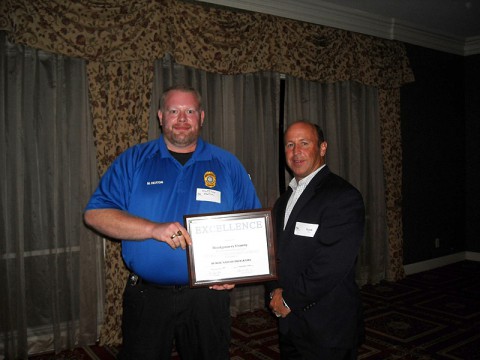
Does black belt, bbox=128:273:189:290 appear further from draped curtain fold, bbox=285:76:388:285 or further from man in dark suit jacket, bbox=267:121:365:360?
draped curtain fold, bbox=285:76:388:285

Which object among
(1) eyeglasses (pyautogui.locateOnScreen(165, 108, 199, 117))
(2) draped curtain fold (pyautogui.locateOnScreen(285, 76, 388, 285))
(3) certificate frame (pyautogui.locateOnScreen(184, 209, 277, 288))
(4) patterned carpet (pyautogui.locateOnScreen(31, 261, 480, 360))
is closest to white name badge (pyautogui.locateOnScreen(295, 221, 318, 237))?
(3) certificate frame (pyautogui.locateOnScreen(184, 209, 277, 288))

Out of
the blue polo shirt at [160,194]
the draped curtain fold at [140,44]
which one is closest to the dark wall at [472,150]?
the draped curtain fold at [140,44]

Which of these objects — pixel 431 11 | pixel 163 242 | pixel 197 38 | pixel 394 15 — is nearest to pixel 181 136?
pixel 163 242

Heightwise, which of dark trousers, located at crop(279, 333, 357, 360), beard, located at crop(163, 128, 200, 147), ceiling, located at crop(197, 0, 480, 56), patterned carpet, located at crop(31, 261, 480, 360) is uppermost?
ceiling, located at crop(197, 0, 480, 56)

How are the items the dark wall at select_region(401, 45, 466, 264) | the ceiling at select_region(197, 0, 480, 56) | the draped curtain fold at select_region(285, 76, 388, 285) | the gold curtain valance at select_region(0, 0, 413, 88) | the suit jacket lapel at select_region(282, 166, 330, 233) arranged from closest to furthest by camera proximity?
the suit jacket lapel at select_region(282, 166, 330, 233), the gold curtain valance at select_region(0, 0, 413, 88), the ceiling at select_region(197, 0, 480, 56), the draped curtain fold at select_region(285, 76, 388, 285), the dark wall at select_region(401, 45, 466, 264)

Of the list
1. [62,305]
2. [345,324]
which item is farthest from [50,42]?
[345,324]

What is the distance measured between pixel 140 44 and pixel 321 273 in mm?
2757

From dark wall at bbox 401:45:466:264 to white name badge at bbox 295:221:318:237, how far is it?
4453 millimetres

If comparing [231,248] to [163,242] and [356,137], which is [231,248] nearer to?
[163,242]

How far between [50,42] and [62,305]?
2253mm

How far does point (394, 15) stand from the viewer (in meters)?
5.40

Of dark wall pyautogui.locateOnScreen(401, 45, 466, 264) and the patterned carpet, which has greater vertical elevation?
dark wall pyautogui.locateOnScreen(401, 45, 466, 264)

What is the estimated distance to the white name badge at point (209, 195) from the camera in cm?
193

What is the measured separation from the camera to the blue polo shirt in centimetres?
187
